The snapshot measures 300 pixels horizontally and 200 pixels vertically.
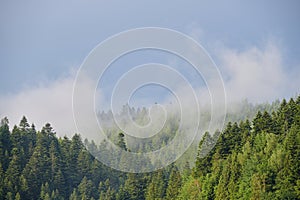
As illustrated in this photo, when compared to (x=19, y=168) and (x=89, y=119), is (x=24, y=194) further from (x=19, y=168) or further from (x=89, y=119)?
(x=89, y=119)

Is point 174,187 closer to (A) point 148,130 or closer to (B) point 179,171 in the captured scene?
(B) point 179,171

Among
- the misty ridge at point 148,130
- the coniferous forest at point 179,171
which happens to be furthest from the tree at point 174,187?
the misty ridge at point 148,130

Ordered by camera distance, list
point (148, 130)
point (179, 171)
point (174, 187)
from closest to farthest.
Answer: point (174, 187) < point (179, 171) < point (148, 130)

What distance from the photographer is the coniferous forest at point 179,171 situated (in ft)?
164

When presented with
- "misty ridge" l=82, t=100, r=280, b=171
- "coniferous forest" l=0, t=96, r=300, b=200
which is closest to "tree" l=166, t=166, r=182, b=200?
"coniferous forest" l=0, t=96, r=300, b=200

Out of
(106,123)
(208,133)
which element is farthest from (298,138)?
(106,123)

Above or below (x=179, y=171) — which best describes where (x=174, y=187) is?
below

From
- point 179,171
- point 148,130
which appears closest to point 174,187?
point 179,171

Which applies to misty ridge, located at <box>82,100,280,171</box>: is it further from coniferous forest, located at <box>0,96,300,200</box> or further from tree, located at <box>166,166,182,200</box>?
tree, located at <box>166,166,182,200</box>

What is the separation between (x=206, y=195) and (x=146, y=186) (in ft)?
105

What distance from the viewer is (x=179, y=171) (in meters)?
98.6

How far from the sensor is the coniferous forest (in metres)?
50.1

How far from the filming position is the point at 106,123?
12738cm

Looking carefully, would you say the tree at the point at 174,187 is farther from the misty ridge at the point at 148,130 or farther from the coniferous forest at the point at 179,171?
the misty ridge at the point at 148,130
